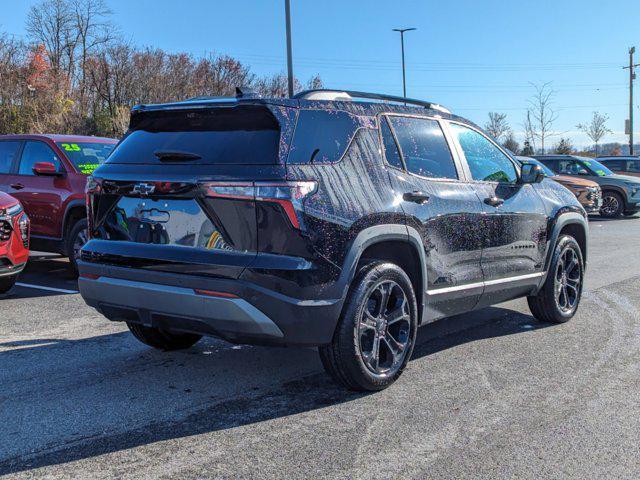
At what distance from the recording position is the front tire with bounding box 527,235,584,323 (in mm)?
6074

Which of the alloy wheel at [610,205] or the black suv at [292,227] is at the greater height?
the black suv at [292,227]

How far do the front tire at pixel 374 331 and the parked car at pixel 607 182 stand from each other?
16.2 m

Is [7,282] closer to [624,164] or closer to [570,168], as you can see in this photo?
[570,168]

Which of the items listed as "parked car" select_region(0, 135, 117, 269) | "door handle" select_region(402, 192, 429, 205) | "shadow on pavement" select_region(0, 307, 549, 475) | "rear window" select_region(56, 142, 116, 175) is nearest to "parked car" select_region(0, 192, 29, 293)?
"parked car" select_region(0, 135, 117, 269)

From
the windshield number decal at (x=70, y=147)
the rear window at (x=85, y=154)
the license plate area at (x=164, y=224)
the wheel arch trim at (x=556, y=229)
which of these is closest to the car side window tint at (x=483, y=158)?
the wheel arch trim at (x=556, y=229)

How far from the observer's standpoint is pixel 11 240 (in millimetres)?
7027

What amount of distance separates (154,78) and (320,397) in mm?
36935

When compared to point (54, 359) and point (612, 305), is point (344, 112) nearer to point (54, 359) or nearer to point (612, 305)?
point (54, 359)

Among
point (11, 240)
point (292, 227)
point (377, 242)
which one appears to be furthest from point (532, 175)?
point (11, 240)

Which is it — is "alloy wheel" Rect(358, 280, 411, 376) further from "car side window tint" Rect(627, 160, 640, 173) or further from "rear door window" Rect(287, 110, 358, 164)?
"car side window tint" Rect(627, 160, 640, 173)

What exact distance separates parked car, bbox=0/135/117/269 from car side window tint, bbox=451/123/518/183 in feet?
16.1

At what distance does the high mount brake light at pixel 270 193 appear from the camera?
12.4 ft

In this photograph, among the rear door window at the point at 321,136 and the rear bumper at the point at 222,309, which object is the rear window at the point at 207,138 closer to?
the rear door window at the point at 321,136

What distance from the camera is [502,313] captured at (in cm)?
670
